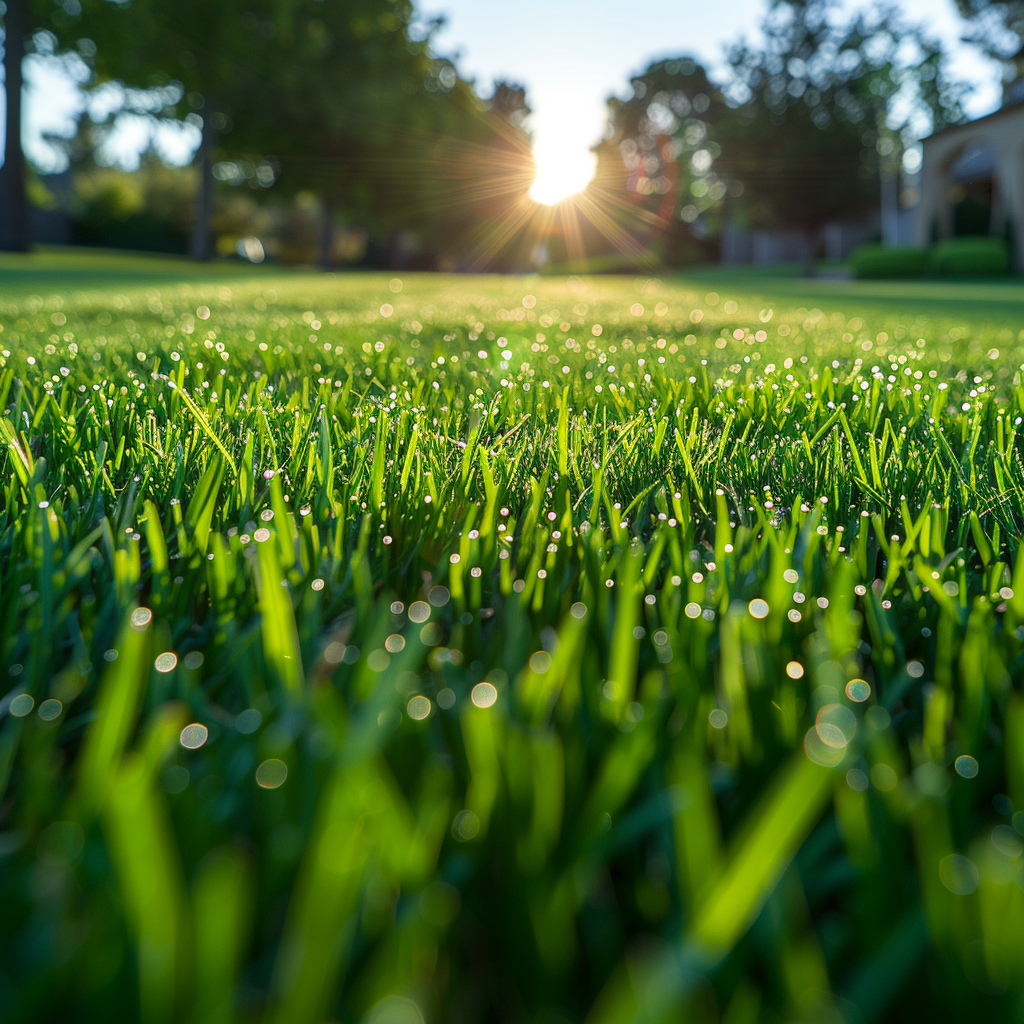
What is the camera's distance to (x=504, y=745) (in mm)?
574

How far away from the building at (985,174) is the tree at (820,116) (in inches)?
417

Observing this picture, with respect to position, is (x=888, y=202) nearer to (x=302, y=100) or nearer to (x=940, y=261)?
(x=940, y=261)

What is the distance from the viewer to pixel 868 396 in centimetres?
228

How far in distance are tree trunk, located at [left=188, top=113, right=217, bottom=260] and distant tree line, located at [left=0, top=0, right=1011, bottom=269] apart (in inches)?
3.1

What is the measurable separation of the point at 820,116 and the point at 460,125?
2273 centimetres

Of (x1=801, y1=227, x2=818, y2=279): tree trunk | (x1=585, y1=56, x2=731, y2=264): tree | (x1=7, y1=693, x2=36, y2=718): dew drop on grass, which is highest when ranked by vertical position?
(x1=585, y1=56, x2=731, y2=264): tree

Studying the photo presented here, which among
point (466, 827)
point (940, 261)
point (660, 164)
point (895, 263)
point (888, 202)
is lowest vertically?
point (466, 827)

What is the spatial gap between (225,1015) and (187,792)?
196 millimetres

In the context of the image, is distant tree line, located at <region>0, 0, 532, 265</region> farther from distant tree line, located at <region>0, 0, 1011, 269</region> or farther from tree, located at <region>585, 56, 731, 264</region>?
tree, located at <region>585, 56, 731, 264</region>

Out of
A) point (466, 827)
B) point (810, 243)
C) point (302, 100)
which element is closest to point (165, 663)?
point (466, 827)

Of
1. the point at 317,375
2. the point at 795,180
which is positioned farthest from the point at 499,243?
the point at 317,375

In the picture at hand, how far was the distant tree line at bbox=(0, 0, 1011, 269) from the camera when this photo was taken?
25.4 meters

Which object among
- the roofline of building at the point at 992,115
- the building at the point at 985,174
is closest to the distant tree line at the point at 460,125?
the building at the point at 985,174

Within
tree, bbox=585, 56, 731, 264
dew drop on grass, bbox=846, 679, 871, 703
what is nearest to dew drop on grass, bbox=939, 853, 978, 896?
dew drop on grass, bbox=846, 679, 871, 703
